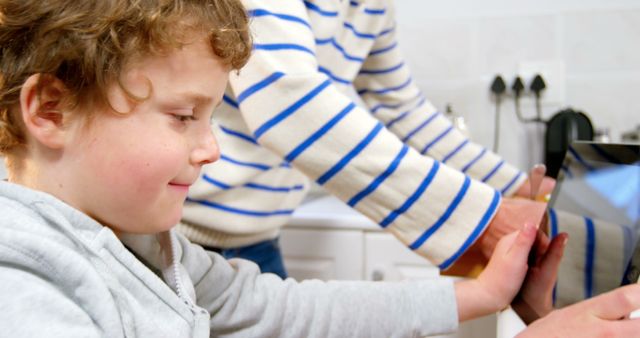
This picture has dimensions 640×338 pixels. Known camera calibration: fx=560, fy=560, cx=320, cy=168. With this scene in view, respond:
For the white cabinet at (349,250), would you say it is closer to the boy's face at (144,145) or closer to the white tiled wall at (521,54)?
the white tiled wall at (521,54)

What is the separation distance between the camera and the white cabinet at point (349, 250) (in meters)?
1.16

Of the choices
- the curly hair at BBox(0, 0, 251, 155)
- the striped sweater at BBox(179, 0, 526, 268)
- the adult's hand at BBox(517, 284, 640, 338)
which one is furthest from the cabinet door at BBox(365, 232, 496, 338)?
the curly hair at BBox(0, 0, 251, 155)

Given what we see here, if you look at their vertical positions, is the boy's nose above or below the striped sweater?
above

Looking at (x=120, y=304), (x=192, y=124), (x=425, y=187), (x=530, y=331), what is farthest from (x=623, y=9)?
(x=120, y=304)

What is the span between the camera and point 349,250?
1.18 m

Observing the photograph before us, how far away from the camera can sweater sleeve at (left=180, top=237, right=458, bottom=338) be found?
0.57m

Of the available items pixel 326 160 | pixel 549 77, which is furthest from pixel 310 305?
pixel 549 77

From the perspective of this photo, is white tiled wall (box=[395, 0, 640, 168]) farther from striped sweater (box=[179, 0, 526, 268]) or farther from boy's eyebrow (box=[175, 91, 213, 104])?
boy's eyebrow (box=[175, 91, 213, 104])

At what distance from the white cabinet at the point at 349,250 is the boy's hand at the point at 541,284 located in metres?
0.58

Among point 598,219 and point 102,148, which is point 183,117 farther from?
point 598,219

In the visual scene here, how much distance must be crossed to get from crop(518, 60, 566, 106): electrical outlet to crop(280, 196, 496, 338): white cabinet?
0.61 m

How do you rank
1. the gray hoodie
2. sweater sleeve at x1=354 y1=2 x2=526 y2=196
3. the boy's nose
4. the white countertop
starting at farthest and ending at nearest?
the white countertop
sweater sleeve at x1=354 y1=2 x2=526 y2=196
the boy's nose
the gray hoodie

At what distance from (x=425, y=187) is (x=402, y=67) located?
0.53 metres

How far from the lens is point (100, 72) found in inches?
15.6
